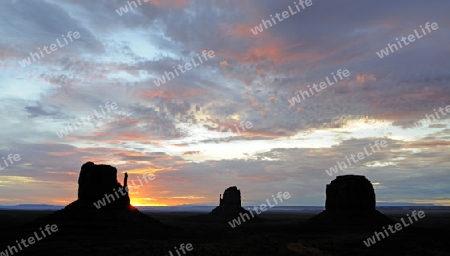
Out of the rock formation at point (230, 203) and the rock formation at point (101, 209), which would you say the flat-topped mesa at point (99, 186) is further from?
the rock formation at point (230, 203)

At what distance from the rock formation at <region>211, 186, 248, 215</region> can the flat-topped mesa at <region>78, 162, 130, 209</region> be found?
2817 inches

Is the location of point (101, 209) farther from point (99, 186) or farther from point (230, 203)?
point (230, 203)

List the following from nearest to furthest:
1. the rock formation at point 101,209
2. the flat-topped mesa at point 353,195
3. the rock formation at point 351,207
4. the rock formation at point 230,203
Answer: the rock formation at point 101,209, the rock formation at point 351,207, the flat-topped mesa at point 353,195, the rock formation at point 230,203

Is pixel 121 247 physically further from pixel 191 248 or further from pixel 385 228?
pixel 385 228

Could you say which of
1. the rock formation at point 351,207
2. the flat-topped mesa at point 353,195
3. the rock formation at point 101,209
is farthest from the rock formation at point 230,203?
the rock formation at point 101,209

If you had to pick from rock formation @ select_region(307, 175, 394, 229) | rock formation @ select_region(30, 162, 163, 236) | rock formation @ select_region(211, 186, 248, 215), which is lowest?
rock formation @ select_region(307, 175, 394, 229)

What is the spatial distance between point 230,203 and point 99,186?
253ft

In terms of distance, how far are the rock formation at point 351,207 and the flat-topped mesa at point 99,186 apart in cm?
4131

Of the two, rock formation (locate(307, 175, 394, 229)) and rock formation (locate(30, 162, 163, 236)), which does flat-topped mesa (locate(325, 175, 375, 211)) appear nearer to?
rock formation (locate(307, 175, 394, 229))

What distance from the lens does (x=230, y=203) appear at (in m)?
130

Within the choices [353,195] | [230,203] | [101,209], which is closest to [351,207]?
[353,195]

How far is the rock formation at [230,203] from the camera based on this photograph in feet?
422

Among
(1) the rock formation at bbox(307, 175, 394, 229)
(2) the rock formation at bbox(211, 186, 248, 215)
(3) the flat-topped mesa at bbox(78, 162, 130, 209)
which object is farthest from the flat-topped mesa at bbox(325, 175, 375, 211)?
(2) the rock formation at bbox(211, 186, 248, 215)

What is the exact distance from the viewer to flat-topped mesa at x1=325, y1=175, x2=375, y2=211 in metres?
73.3
